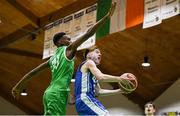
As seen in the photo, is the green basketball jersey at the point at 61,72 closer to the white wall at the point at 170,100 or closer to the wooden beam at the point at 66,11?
the wooden beam at the point at 66,11

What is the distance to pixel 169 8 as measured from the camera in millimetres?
7109

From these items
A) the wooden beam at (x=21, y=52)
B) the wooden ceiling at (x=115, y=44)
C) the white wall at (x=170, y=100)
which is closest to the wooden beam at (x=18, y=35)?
the wooden ceiling at (x=115, y=44)

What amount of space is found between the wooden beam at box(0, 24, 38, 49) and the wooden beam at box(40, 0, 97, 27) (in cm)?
64

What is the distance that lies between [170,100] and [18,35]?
205 inches

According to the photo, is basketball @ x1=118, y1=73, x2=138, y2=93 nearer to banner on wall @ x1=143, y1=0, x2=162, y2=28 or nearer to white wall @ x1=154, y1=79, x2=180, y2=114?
banner on wall @ x1=143, y1=0, x2=162, y2=28

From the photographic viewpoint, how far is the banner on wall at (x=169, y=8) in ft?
22.8

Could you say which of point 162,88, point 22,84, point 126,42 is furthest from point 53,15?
point 22,84

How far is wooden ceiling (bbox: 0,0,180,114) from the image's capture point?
10680mm

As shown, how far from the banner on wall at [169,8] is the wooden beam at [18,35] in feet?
18.7

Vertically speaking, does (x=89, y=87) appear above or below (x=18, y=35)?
below

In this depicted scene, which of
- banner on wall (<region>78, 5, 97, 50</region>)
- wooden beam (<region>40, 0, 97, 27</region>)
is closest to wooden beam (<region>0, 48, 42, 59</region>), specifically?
wooden beam (<region>40, 0, 97, 27</region>)

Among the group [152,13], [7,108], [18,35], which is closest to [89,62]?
[152,13]

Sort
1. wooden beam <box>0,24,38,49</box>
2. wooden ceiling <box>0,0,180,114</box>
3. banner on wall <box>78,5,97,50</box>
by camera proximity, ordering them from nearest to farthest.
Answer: banner on wall <box>78,5,97,50</box>
wooden ceiling <box>0,0,180,114</box>
wooden beam <box>0,24,38,49</box>

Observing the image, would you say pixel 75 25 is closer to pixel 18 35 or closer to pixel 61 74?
pixel 18 35
